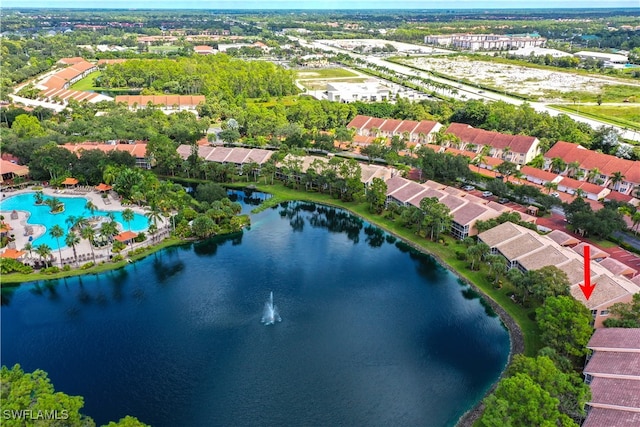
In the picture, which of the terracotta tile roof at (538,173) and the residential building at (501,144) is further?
the residential building at (501,144)

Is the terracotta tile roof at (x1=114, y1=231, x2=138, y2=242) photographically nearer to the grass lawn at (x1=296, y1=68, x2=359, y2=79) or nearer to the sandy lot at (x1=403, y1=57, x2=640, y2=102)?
the sandy lot at (x1=403, y1=57, x2=640, y2=102)

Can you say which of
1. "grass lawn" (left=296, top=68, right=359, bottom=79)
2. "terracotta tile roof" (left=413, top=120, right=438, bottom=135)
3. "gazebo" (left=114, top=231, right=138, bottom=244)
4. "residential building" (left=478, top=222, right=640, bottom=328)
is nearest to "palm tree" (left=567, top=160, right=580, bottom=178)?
"residential building" (left=478, top=222, right=640, bottom=328)

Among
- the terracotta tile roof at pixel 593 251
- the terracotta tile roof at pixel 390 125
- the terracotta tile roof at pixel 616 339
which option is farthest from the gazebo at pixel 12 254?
the terracotta tile roof at pixel 390 125

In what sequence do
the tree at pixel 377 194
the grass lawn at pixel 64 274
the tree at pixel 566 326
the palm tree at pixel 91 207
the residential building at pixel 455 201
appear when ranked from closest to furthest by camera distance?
the tree at pixel 566 326 → the grass lawn at pixel 64 274 → the residential building at pixel 455 201 → the palm tree at pixel 91 207 → the tree at pixel 377 194

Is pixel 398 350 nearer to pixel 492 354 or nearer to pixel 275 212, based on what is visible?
pixel 492 354

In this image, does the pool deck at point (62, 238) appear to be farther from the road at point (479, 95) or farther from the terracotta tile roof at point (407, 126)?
the road at point (479, 95)

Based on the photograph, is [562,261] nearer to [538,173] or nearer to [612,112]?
[538,173]

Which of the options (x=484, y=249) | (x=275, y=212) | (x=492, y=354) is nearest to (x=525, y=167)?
(x=484, y=249)
